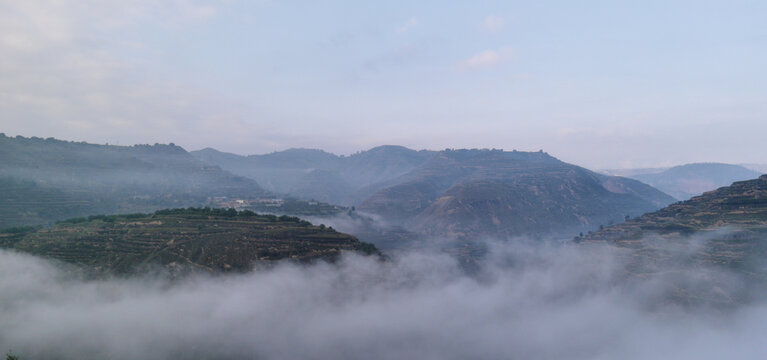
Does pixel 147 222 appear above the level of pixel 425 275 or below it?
above

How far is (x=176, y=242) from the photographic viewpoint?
4968 inches

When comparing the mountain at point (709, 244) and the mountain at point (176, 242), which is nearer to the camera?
the mountain at point (176, 242)

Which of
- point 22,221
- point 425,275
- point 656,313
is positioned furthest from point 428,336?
point 22,221

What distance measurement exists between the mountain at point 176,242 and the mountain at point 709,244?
11139cm

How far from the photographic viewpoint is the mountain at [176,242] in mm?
121125

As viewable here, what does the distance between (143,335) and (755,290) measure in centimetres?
18327

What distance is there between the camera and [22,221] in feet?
589

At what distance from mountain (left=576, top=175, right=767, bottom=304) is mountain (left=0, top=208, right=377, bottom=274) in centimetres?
11139

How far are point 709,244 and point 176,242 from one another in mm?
185420

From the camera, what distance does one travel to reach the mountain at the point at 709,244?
125 metres

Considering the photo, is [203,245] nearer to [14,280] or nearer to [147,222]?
[147,222]

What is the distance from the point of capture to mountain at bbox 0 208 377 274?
121 metres

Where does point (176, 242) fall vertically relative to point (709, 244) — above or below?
below

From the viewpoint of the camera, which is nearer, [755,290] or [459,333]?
[755,290]
